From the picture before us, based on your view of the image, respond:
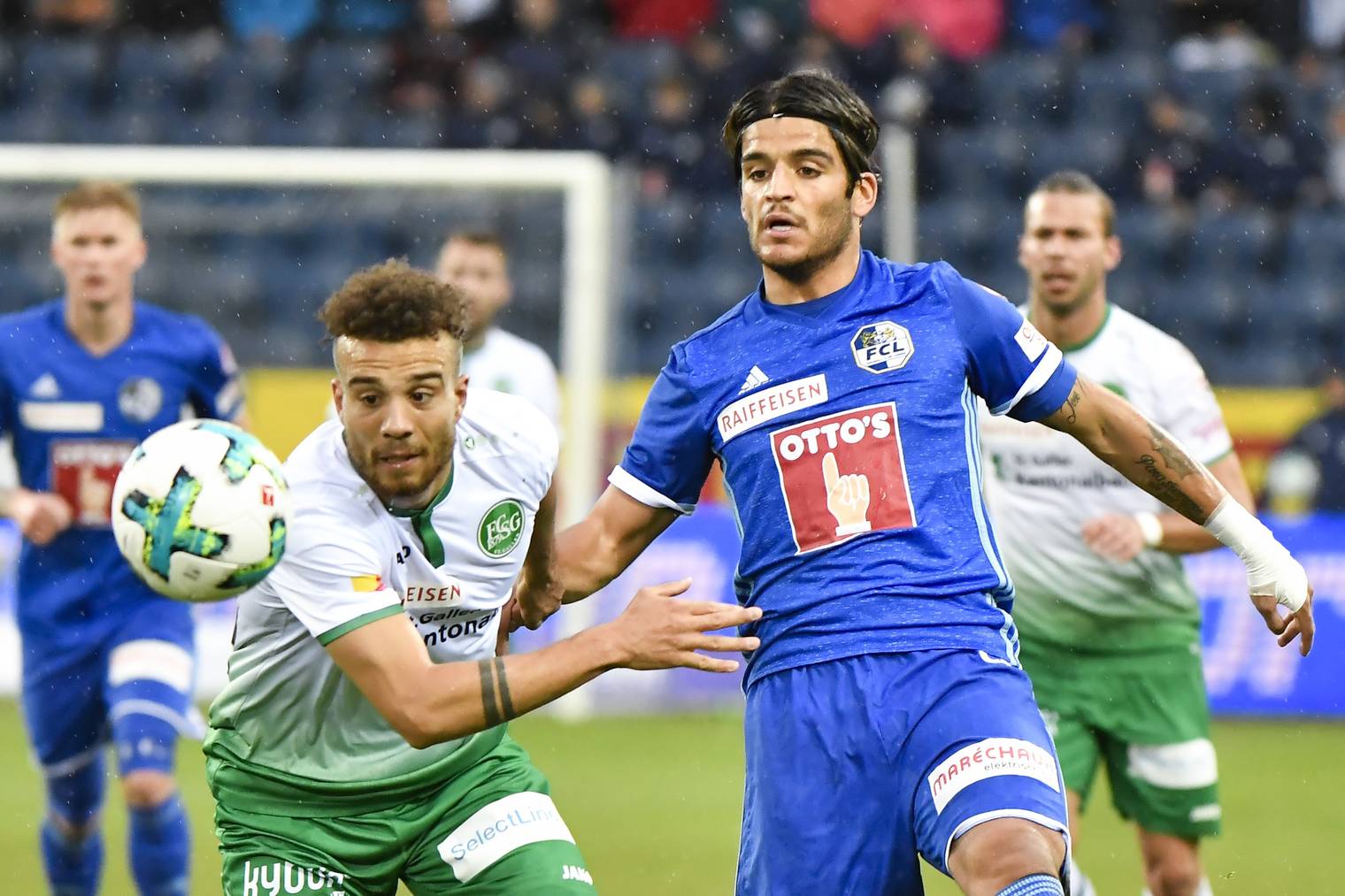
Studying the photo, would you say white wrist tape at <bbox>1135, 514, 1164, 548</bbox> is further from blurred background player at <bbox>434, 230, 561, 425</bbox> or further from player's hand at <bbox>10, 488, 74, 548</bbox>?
player's hand at <bbox>10, 488, 74, 548</bbox>

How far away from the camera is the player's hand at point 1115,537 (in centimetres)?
650

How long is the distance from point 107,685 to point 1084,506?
3.54 m

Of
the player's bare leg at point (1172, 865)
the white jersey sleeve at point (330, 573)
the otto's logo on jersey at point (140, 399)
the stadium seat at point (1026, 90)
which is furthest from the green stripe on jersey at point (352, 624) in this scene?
the stadium seat at point (1026, 90)

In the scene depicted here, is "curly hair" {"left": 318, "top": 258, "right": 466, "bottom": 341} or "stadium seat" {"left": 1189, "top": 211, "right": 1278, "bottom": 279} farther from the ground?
"stadium seat" {"left": 1189, "top": 211, "right": 1278, "bottom": 279}

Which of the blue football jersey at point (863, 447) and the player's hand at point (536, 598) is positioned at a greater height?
the blue football jersey at point (863, 447)

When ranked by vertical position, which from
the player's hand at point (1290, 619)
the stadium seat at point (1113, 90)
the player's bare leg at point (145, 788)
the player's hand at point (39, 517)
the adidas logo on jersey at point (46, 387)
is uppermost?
the stadium seat at point (1113, 90)

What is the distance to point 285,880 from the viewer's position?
15.3ft

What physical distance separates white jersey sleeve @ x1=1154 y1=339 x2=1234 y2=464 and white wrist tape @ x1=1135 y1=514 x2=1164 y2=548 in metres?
0.26

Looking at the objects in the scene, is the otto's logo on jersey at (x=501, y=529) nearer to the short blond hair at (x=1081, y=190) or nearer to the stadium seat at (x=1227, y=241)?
the short blond hair at (x=1081, y=190)

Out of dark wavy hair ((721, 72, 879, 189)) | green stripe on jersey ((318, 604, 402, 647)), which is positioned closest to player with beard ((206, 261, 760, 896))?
green stripe on jersey ((318, 604, 402, 647))

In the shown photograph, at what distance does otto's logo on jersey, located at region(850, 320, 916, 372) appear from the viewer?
188 inches

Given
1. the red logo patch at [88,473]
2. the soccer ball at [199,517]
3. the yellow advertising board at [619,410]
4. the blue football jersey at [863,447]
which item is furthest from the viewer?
the yellow advertising board at [619,410]

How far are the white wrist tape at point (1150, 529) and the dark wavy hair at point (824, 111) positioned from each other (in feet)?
6.92

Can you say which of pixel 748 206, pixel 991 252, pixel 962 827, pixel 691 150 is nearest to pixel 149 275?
pixel 691 150
